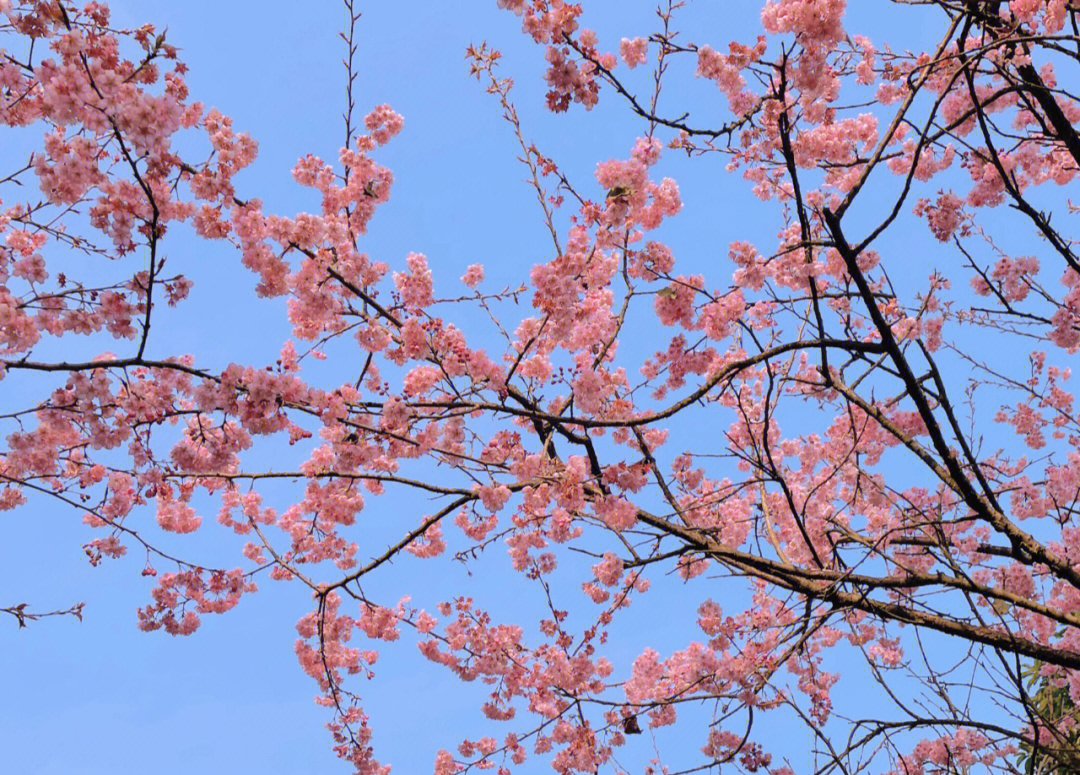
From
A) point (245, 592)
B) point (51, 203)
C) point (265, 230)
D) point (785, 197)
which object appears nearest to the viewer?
point (51, 203)

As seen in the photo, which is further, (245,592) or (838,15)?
(245,592)

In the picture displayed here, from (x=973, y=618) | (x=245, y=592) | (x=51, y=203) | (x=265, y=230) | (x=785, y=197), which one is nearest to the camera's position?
(x=51, y=203)

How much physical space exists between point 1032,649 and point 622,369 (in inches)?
138

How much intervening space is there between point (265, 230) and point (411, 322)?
0.99 meters

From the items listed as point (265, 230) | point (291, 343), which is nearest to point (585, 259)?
point (265, 230)

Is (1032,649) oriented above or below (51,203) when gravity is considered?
below

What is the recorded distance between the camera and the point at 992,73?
5223 millimetres

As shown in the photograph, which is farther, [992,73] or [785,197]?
[785,197]

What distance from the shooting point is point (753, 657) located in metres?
5.97

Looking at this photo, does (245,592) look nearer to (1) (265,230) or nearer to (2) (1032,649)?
(1) (265,230)

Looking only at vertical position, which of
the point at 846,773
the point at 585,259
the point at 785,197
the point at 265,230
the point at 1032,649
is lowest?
the point at 846,773

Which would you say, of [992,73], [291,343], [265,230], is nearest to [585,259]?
[265,230]

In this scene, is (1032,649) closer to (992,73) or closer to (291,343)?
(992,73)

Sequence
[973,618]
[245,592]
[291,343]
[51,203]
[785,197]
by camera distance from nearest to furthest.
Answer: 1. [51,203]
2. [973,618]
3. [291,343]
4. [785,197]
5. [245,592]
